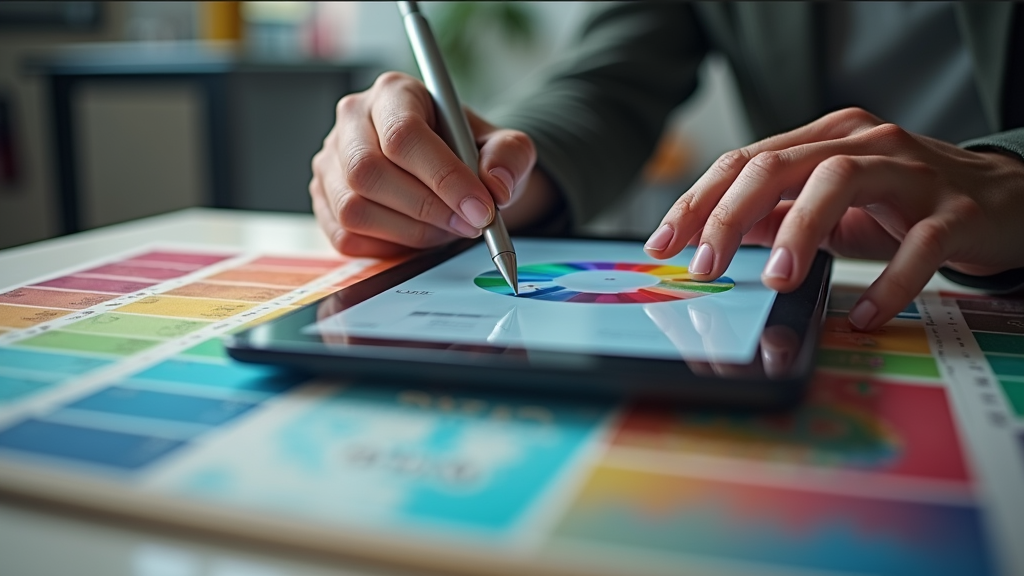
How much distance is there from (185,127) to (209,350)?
256 cm

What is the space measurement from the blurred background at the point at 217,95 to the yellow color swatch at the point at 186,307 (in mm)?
1534

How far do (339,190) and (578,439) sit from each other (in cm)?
37

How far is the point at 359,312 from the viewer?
16.1 inches

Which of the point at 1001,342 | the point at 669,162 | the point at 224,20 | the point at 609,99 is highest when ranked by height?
the point at 224,20

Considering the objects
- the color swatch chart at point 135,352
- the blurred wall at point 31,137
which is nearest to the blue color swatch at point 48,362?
the color swatch chart at point 135,352

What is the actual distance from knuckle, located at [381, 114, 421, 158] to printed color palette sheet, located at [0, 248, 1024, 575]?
200 millimetres

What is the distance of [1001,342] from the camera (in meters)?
0.43

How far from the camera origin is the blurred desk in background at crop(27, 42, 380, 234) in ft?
6.48

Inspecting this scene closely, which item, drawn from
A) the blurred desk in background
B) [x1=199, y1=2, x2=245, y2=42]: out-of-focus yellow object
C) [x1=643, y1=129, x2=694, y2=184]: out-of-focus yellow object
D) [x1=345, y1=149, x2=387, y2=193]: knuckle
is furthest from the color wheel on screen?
[x1=199, y1=2, x2=245, y2=42]: out-of-focus yellow object

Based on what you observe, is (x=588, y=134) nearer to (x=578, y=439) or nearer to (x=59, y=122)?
(x=578, y=439)

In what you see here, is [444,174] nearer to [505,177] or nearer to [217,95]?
[505,177]

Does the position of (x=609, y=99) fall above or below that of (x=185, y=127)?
above

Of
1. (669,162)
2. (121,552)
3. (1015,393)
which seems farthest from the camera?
(669,162)

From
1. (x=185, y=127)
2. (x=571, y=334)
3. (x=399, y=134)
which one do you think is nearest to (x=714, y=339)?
(x=571, y=334)
